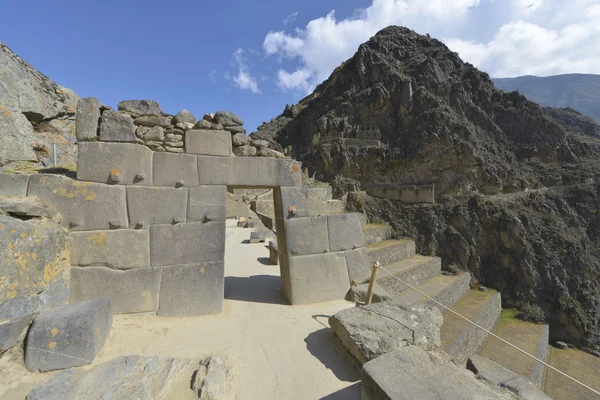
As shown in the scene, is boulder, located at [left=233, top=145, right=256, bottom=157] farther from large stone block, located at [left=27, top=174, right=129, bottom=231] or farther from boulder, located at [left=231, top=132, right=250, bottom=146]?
large stone block, located at [left=27, top=174, right=129, bottom=231]

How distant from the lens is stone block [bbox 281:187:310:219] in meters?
3.95

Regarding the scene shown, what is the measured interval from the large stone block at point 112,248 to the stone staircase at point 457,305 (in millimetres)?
3263

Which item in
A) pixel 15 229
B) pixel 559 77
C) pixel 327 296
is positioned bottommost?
pixel 327 296

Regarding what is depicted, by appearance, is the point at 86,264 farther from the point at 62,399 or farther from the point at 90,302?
the point at 62,399

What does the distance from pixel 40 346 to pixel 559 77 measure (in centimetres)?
14213

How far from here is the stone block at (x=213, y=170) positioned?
→ 3.48m

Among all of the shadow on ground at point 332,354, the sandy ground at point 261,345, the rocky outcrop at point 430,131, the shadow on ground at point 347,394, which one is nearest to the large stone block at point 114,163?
the sandy ground at point 261,345

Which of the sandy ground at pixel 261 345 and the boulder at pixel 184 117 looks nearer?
the sandy ground at pixel 261 345

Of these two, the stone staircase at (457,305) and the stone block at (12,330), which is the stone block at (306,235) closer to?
the stone staircase at (457,305)

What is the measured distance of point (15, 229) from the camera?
7.18ft

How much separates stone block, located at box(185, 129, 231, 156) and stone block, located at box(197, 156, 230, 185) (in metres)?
0.09

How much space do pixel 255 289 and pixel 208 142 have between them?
2.79m

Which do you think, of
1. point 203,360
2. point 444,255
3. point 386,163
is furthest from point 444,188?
point 203,360

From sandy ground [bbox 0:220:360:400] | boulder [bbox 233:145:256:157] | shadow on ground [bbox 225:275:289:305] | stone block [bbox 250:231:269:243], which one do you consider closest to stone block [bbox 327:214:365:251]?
sandy ground [bbox 0:220:360:400]
